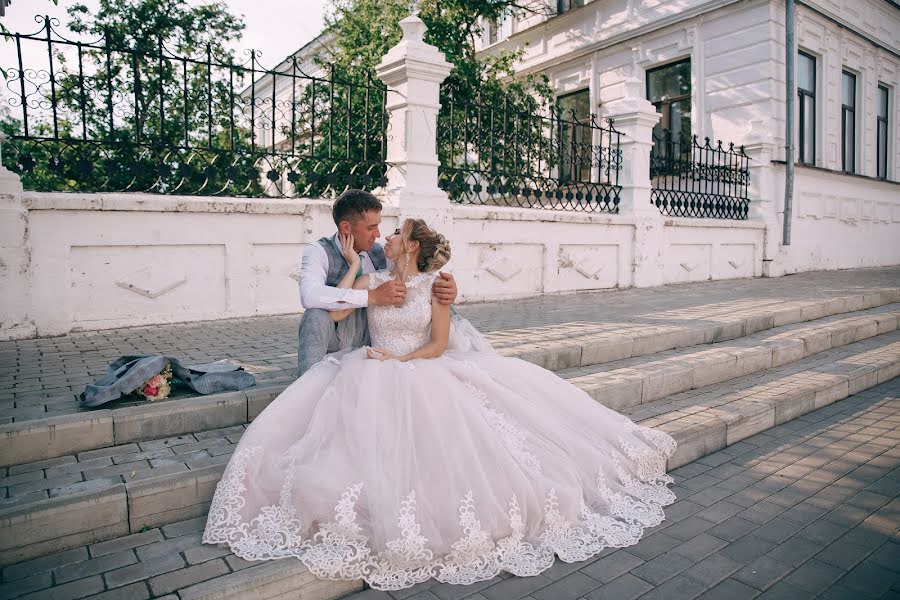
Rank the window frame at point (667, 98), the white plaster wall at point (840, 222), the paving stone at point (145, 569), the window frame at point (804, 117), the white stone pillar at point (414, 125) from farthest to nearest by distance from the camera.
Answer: the window frame at point (667, 98)
the window frame at point (804, 117)
the white plaster wall at point (840, 222)
the white stone pillar at point (414, 125)
the paving stone at point (145, 569)

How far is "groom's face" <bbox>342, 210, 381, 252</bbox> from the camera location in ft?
13.4

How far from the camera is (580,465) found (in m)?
3.31

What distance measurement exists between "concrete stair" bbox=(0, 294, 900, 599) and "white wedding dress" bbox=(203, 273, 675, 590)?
21cm

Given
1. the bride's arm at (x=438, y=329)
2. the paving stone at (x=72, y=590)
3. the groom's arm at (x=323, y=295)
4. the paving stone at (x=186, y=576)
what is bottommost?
the paving stone at (x=186, y=576)

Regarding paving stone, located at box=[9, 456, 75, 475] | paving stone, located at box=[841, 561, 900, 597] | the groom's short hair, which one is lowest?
paving stone, located at box=[841, 561, 900, 597]

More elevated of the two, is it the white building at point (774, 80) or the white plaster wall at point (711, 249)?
the white building at point (774, 80)

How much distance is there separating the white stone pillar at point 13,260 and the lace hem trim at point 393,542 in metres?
3.88

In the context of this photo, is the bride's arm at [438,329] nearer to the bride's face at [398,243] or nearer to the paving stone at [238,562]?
the bride's face at [398,243]

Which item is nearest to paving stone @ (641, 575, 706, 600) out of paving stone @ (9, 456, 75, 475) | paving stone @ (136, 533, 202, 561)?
paving stone @ (136, 533, 202, 561)

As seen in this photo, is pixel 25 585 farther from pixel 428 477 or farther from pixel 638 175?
pixel 638 175

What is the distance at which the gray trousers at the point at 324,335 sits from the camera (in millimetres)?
3791

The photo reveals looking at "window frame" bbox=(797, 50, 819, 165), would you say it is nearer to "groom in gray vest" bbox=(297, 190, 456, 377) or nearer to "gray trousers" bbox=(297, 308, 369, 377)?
"groom in gray vest" bbox=(297, 190, 456, 377)

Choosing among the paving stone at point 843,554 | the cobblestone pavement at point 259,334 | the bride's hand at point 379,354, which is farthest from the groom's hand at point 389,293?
the paving stone at point 843,554

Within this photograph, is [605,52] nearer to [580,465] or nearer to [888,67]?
[888,67]
